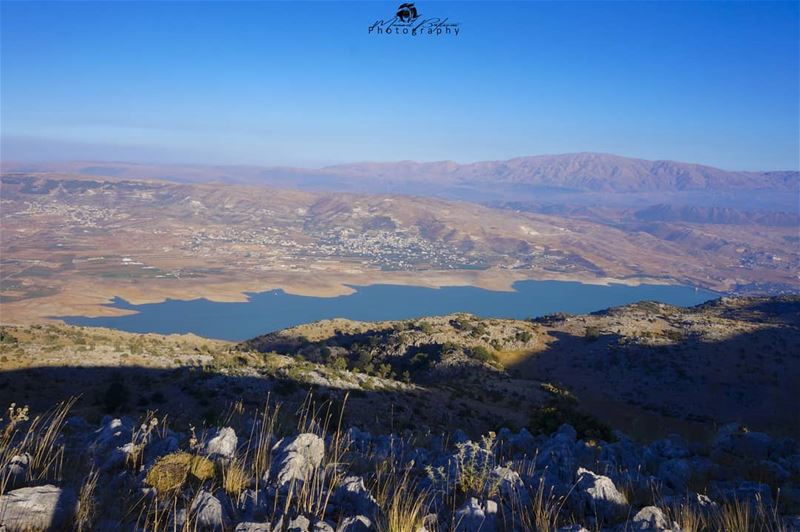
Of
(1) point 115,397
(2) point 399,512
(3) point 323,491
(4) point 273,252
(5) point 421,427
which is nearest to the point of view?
(2) point 399,512

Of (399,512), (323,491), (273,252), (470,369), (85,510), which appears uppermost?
(85,510)

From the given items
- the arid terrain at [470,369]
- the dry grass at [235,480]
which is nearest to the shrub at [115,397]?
the arid terrain at [470,369]

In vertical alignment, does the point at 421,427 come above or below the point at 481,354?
above

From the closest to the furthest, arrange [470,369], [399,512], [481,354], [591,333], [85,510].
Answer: [85,510], [399,512], [470,369], [481,354], [591,333]

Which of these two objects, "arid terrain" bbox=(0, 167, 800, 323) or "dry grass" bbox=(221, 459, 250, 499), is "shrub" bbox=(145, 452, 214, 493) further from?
"arid terrain" bbox=(0, 167, 800, 323)

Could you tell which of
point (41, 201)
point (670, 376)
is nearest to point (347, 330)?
point (670, 376)

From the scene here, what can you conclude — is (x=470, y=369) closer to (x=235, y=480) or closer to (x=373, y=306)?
(x=235, y=480)

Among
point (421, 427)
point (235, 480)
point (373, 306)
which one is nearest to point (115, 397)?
point (421, 427)
